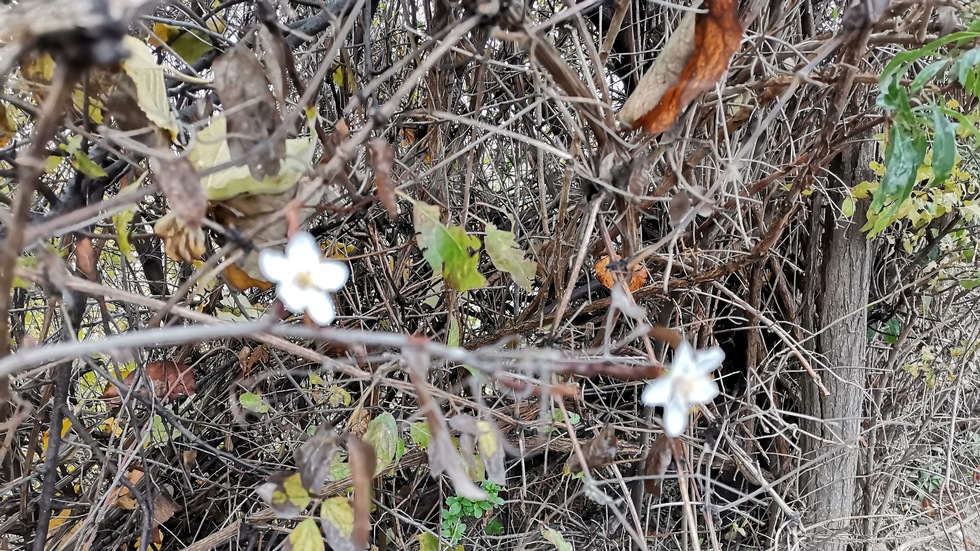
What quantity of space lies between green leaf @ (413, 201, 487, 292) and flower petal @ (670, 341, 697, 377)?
269mm

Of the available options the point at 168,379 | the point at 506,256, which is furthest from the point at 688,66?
the point at 168,379

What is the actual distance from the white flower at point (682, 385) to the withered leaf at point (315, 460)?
1.00ft

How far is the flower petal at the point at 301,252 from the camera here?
1.31 ft

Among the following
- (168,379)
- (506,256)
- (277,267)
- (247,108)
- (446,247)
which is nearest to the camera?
(277,267)

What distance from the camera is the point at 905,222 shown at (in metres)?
1.38

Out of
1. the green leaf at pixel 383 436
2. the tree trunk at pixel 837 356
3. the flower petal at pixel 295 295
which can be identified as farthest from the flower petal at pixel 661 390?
the tree trunk at pixel 837 356

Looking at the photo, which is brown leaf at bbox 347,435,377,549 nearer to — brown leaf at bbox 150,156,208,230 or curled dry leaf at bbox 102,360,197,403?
brown leaf at bbox 150,156,208,230

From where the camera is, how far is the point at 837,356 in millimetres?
1371

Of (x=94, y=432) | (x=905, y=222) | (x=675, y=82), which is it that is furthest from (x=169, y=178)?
(x=905, y=222)

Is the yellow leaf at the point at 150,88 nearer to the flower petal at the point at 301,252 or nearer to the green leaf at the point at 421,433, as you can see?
the flower petal at the point at 301,252

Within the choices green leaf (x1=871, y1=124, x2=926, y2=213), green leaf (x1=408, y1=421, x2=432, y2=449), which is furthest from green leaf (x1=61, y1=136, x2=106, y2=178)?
green leaf (x1=871, y1=124, x2=926, y2=213)

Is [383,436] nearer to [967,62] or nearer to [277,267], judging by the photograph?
[277,267]

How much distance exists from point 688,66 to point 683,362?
36cm

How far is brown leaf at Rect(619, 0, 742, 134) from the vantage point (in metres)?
0.60
